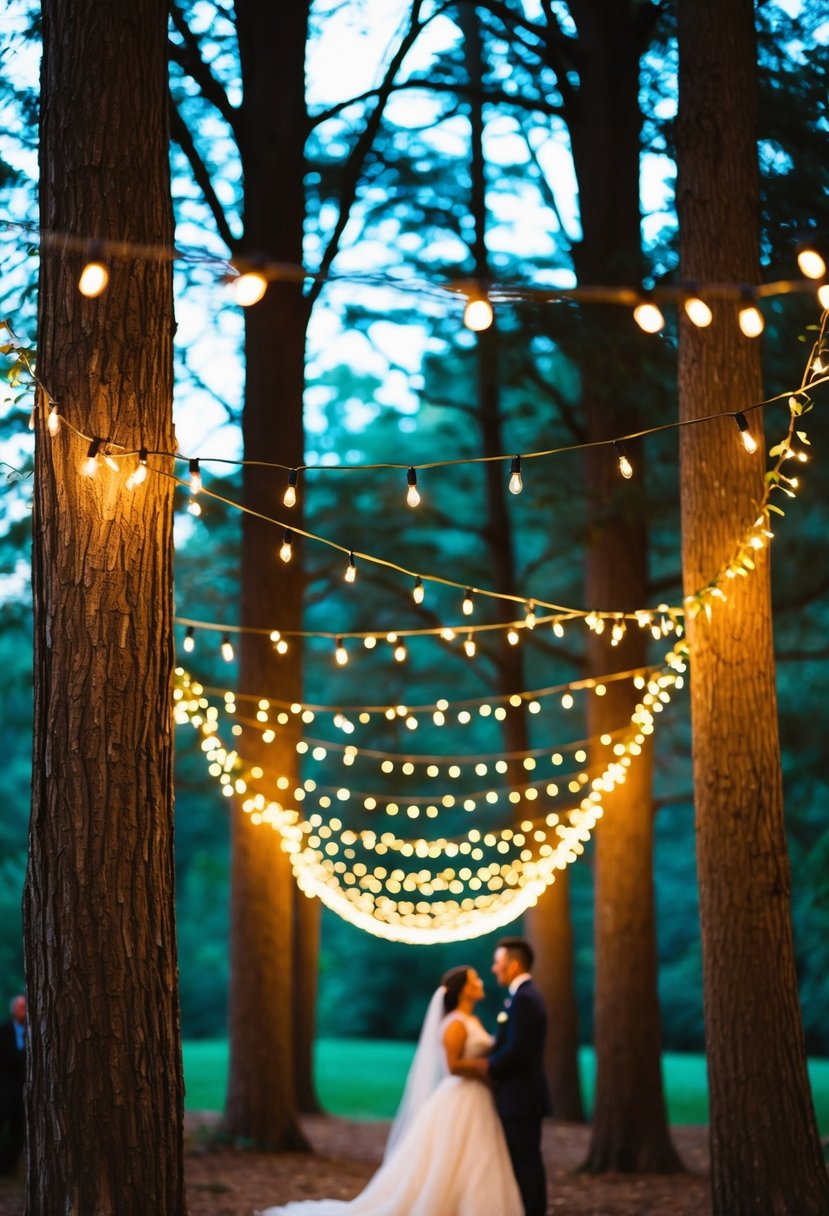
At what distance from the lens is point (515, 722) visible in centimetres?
1152

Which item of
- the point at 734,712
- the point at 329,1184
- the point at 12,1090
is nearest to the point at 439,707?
the point at 734,712

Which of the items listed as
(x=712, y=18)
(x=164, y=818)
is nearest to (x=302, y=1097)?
(x=164, y=818)

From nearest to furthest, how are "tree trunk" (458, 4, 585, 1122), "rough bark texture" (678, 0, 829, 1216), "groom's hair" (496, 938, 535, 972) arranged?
"rough bark texture" (678, 0, 829, 1216), "groom's hair" (496, 938, 535, 972), "tree trunk" (458, 4, 585, 1122)

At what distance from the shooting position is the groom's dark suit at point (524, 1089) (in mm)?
5973

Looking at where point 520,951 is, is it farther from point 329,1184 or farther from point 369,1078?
point 369,1078

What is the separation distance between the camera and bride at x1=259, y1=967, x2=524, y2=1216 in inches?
230

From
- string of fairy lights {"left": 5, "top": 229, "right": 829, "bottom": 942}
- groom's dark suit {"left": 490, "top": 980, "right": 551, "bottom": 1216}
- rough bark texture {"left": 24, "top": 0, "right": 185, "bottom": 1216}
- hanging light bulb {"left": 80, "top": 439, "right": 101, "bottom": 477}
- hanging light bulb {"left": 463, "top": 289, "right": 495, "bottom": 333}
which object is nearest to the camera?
hanging light bulb {"left": 463, "top": 289, "right": 495, "bottom": 333}

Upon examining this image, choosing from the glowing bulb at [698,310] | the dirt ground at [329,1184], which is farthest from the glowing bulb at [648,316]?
the dirt ground at [329,1184]

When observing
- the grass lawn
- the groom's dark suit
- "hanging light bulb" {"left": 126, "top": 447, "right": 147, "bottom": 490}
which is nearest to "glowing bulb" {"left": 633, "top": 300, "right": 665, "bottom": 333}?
"hanging light bulb" {"left": 126, "top": 447, "right": 147, "bottom": 490}

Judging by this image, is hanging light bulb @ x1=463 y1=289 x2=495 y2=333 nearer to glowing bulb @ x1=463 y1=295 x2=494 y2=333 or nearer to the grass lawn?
glowing bulb @ x1=463 y1=295 x2=494 y2=333

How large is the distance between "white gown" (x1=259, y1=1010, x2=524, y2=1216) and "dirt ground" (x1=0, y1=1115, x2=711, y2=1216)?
27.8 inches

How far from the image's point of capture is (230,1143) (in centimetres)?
812

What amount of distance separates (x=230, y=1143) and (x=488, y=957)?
12.8 meters

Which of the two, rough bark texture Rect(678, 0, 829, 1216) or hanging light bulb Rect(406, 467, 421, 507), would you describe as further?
rough bark texture Rect(678, 0, 829, 1216)
